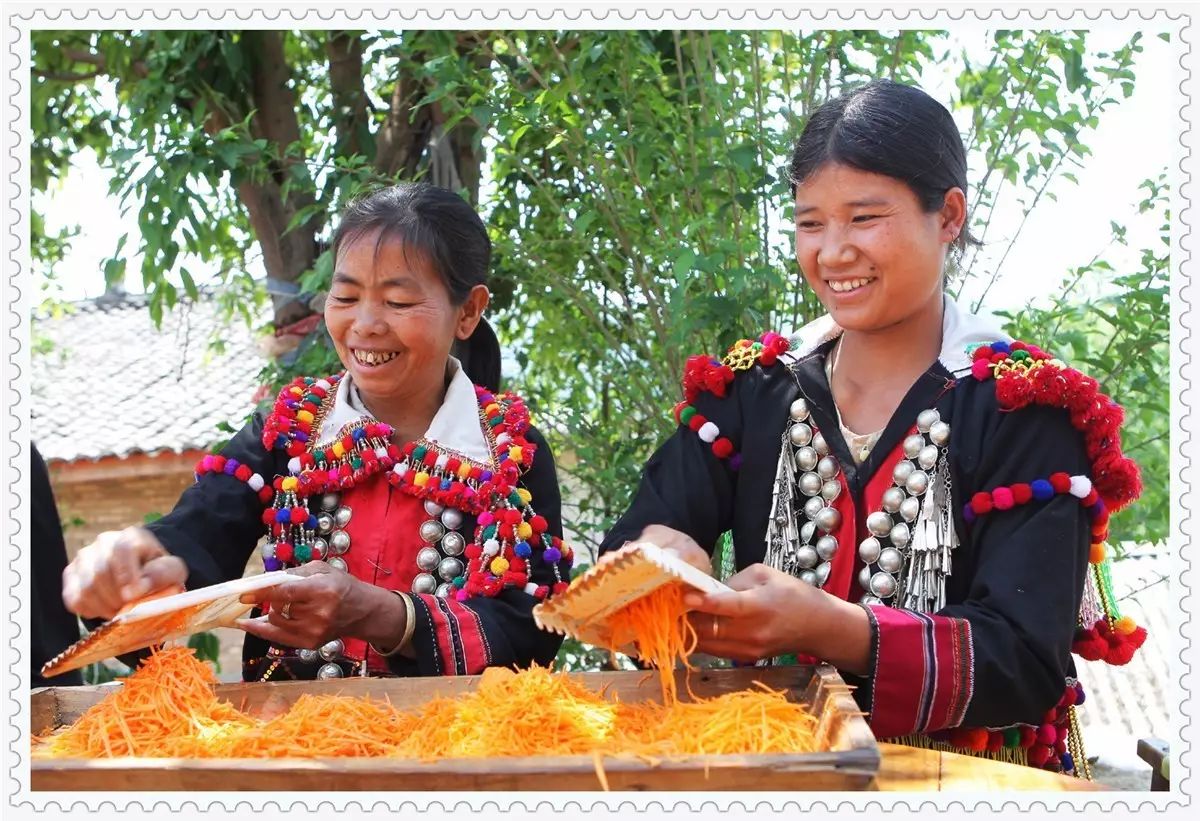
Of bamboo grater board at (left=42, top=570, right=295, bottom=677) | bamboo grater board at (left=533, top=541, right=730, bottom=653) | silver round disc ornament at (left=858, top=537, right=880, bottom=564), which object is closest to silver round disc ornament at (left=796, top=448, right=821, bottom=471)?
silver round disc ornament at (left=858, top=537, right=880, bottom=564)

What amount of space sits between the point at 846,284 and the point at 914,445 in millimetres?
345

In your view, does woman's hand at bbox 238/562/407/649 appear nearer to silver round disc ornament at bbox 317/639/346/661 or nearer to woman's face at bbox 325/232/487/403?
silver round disc ornament at bbox 317/639/346/661

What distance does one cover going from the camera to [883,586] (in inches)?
97.3

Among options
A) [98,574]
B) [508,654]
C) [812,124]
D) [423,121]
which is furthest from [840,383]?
[423,121]

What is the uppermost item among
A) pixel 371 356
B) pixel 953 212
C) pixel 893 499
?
pixel 953 212

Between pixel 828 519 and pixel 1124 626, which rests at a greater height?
pixel 828 519

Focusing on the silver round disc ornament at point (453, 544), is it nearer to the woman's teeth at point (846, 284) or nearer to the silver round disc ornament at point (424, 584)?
the silver round disc ornament at point (424, 584)

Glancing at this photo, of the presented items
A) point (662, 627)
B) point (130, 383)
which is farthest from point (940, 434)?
point (130, 383)

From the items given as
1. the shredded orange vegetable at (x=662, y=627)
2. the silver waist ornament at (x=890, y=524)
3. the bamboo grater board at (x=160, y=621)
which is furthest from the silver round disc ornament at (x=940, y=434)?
the bamboo grater board at (x=160, y=621)

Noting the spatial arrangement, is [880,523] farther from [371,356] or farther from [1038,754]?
[371,356]

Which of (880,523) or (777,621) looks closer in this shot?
(777,621)

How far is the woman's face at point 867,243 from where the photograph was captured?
247cm

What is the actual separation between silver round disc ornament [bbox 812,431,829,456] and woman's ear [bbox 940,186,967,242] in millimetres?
471
